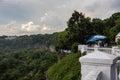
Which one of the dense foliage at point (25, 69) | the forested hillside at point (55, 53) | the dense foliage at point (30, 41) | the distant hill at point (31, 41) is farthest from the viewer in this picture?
the dense foliage at point (30, 41)

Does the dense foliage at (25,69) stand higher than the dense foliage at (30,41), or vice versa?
the dense foliage at (30,41)

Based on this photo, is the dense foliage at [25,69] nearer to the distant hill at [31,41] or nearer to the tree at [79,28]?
the tree at [79,28]

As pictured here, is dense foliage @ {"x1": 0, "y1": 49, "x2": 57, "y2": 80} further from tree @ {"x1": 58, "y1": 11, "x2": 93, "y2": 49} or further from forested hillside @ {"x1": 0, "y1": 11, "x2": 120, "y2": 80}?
tree @ {"x1": 58, "y1": 11, "x2": 93, "y2": 49}

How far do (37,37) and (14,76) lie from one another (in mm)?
86483

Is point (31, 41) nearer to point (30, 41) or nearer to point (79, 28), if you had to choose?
point (30, 41)

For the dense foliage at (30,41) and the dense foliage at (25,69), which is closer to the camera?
the dense foliage at (25,69)

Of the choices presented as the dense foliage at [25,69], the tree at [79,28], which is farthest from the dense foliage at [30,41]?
the tree at [79,28]

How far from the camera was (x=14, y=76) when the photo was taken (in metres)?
79.2

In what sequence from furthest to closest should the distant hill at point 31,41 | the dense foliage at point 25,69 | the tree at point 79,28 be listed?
the distant hill at point 31,41, the dense foliage at point 25,69, the tree at point 79,28

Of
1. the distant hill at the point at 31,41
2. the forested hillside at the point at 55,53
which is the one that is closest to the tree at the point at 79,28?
the forested hillside at the point at 55,53

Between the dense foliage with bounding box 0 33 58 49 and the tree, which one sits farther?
the dense foliage with bounding box 0 33 58 49

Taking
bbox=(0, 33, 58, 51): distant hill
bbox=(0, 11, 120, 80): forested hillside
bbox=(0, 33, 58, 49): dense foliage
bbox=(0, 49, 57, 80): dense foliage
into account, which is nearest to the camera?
bbox=(0, 11, 120, 80): forested hillside

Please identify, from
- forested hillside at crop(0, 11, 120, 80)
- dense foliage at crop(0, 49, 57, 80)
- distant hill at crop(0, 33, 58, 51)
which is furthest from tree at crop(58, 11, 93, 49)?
distant hill at crop(0, 33, 58, 51)

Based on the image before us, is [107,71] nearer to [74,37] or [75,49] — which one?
[75,49]
